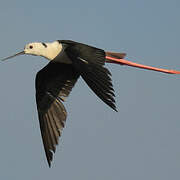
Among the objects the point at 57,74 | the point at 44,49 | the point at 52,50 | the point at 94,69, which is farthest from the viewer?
the point at 57,74

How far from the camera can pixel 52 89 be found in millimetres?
10344

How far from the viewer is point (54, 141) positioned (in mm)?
9742

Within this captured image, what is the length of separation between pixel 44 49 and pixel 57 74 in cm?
73

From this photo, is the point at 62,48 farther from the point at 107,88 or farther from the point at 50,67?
the point at 107,88

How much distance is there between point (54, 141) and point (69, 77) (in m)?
1.17

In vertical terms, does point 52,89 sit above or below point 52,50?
below

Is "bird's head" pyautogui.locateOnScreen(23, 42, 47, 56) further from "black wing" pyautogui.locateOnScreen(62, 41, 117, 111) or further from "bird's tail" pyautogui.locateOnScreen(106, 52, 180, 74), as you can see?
"bird's tail" pyautogui.locateOnScreen(106, 52, 180, 74)

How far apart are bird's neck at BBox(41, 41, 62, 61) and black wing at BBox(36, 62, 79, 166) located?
1.79ft

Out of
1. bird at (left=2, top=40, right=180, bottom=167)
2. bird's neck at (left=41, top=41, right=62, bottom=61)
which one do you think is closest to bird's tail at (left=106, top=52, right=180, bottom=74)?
bird at (left=2, top=40, right=180, bottom=167)

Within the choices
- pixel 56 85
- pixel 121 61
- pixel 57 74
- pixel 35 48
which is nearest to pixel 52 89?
pixel 56 85

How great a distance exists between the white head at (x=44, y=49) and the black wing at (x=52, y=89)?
0.47m

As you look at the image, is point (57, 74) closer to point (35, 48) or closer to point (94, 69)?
point (35, 48)

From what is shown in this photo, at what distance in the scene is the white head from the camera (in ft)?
31.5

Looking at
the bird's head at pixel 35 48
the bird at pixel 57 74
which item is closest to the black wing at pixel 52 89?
the bird at pixel 57 74
